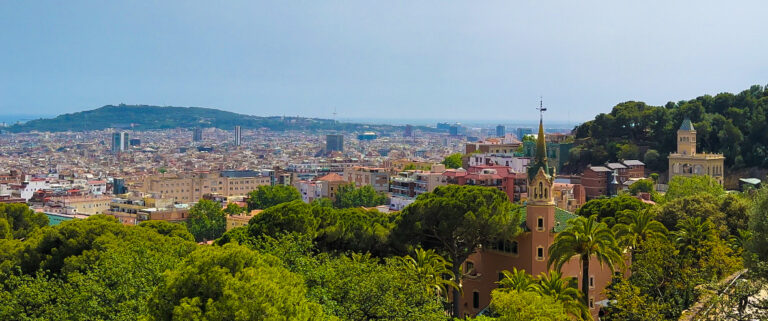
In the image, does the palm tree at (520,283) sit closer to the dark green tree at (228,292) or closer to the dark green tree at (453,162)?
the dark green tree at (228,292)

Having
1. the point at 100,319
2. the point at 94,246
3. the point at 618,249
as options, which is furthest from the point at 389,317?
the point at 94,246

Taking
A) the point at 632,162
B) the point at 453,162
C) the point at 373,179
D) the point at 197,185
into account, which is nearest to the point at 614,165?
the point at 632,162

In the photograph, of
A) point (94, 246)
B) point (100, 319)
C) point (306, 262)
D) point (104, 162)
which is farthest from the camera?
point (104, 162)

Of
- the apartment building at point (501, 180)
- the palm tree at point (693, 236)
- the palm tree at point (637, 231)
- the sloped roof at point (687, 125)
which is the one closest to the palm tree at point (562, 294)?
the palm tree at point (637, 231)

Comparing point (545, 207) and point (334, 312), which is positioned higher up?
point (545, 207)

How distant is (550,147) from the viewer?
238 feet

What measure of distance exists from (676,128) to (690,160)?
6.06 meters

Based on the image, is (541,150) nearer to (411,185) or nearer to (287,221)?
(287,221)

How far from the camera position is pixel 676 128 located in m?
64.8

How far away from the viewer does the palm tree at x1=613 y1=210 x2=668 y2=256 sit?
24406 mm

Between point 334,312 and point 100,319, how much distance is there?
491 cm

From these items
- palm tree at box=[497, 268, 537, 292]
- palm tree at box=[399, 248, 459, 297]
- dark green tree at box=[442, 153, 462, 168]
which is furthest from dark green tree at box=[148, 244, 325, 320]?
dark green tree at box=[442, 153, 462, 168]

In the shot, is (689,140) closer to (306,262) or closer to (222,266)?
(306,262)

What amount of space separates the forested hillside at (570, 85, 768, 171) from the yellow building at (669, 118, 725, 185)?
2.23 meters
